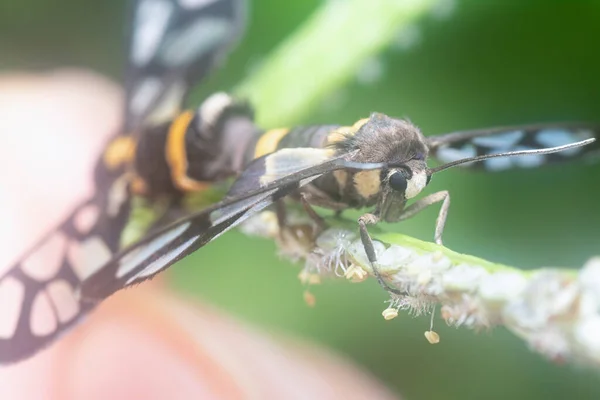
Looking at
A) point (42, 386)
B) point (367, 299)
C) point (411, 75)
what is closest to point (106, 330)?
point (42, 386)

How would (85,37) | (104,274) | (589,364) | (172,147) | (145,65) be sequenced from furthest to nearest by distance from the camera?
(85,37), (145,65), (172,147), (104,274), (589,364)

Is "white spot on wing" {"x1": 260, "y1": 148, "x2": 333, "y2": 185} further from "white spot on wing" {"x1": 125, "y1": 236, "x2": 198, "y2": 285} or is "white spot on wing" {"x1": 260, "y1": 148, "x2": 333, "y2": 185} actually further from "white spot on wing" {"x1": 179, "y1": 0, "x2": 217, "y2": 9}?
"white spot on wing" {"x1": 179, "y1": 0, "x2": 217, "y2": 9}

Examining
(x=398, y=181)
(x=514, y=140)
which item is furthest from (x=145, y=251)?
(x=514, y=140)

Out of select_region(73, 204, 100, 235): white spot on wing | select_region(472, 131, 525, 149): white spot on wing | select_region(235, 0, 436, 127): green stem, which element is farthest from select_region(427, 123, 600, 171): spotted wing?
select_region(73, 204, 100, 235): white spot on wing

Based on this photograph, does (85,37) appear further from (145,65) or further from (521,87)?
(521,87)

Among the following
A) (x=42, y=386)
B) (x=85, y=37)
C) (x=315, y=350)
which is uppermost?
(x=85, y=37)
